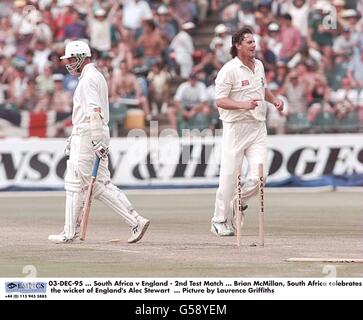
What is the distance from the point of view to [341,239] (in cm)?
1681

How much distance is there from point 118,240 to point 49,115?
1107 centimetres

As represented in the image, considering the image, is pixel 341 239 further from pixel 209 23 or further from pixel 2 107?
pixel 209 23

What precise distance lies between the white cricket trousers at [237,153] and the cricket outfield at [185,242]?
0.51m

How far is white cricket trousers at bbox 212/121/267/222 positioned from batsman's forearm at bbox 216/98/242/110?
40cm

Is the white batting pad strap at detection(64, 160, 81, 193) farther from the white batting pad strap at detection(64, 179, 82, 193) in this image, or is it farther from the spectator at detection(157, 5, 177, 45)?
the spectator at detection(157, 5, 177, 45)

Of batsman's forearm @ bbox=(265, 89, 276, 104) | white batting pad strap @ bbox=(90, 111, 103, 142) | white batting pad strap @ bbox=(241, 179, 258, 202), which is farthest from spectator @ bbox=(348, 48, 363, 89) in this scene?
white batting pad strap @ bbox=(90, 111, 103, 142)

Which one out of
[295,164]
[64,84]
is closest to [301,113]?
[295,164]

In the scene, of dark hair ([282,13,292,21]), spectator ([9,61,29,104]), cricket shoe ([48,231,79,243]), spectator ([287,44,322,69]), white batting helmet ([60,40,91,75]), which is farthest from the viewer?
dark hair ([282,13,292,21])

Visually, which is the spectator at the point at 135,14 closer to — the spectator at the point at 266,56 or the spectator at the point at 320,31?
the spectator at the point at 266,56

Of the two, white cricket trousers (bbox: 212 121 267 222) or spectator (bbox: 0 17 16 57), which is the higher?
white cricket trousers (bbox: 212 121 267 222)

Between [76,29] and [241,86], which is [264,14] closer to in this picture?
[76,29]

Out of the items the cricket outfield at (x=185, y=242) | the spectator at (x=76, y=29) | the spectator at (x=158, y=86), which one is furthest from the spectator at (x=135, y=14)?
the cricket outfield at (x=185, y=242)

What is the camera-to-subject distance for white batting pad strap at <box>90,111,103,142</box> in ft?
51.4

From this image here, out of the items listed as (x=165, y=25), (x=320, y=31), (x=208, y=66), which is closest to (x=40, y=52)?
(x=165, y=25)
